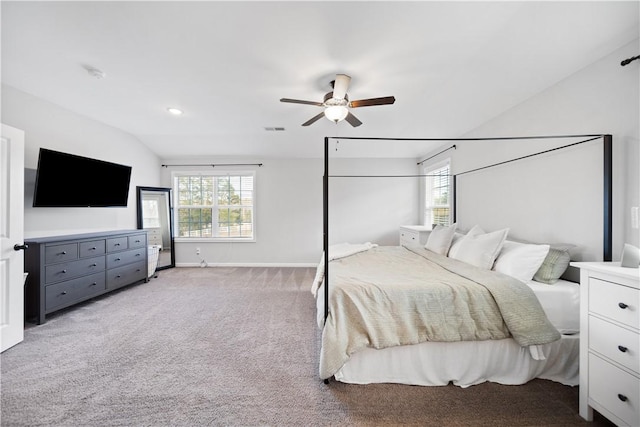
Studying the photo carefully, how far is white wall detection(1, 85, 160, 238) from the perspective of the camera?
2.82 meters

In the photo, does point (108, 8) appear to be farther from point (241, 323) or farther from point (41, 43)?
point (241, 323)

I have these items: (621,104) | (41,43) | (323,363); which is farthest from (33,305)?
(621,104)

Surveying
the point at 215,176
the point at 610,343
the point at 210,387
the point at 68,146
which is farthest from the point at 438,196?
the point at 68,146

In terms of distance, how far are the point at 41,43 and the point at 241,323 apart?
2.98m

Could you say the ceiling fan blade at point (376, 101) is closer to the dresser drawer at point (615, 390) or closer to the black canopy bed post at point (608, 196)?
the black canopy bed post at point (608, 196)

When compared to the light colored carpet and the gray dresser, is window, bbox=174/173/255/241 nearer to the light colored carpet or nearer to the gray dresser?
the gray dresser

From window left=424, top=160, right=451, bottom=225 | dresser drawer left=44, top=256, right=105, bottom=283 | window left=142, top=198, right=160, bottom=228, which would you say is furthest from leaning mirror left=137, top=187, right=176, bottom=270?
window left=424, top=160, right=451, bottom=225

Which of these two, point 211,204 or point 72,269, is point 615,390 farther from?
point 211,204

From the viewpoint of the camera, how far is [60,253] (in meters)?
2.77

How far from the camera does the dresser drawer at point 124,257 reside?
11.2ft

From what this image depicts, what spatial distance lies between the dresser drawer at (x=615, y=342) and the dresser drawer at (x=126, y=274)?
4.89 m

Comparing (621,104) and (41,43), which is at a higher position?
(41,43)

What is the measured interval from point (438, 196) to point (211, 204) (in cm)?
472

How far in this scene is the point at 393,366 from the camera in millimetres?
1746
